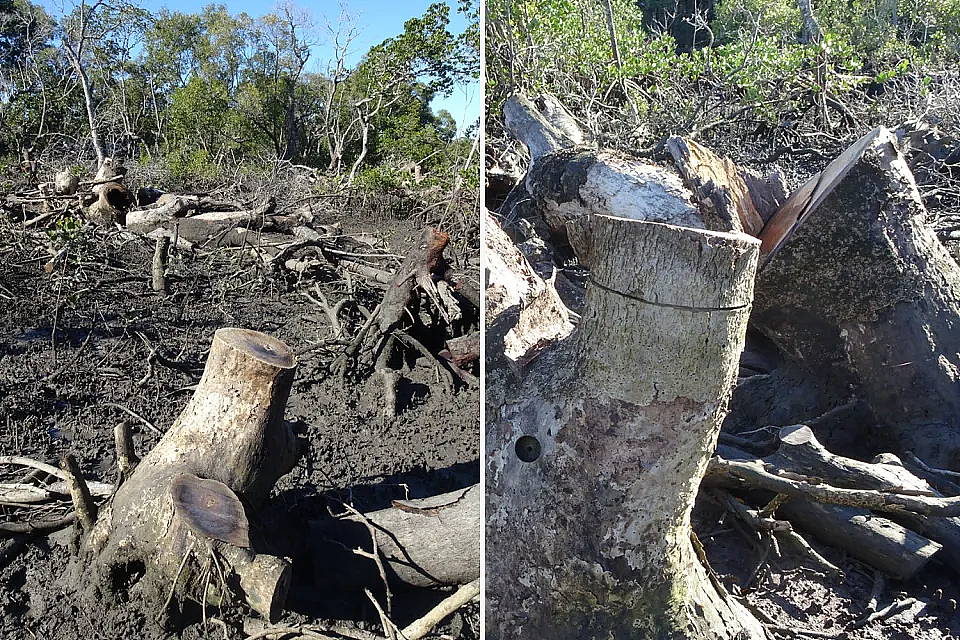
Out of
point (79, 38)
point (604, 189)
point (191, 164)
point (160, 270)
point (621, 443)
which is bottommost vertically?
point (160, 270)

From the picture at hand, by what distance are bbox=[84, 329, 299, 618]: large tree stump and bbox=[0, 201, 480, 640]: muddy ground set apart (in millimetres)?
93

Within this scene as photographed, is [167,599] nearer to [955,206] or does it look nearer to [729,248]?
[729,248]

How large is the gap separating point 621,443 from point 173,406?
1.88 metres

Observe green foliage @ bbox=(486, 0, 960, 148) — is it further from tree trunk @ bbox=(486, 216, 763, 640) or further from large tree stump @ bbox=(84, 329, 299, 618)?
large tree stump @ bbox=(84, 329, 299, 618)

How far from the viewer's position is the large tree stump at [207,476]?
112 cm

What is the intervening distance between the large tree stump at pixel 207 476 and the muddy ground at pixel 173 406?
3.7 inches

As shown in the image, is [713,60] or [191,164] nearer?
[713,60]

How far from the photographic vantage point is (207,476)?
3.97ft

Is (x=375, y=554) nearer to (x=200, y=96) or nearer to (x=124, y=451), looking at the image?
(x=124, y=451)

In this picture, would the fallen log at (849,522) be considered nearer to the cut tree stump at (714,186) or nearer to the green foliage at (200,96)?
the cut tree stump at (714,186)

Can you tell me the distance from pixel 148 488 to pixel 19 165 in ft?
20.9

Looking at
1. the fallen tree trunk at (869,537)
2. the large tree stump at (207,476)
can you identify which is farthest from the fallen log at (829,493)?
the large tree stump at (207,476)

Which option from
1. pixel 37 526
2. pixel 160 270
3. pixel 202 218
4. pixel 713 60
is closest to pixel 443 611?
pixel 37 526

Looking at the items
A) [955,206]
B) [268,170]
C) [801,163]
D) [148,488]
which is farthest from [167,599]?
[268,170]
